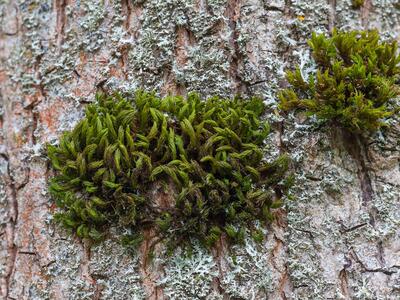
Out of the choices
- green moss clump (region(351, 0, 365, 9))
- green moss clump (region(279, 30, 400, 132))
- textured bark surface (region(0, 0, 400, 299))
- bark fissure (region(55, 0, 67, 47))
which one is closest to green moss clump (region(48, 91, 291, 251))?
textured bark surface (region(0, 0, 400, 299))

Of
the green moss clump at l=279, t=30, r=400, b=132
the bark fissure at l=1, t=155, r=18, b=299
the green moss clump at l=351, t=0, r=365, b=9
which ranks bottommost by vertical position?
the bark fissure at l=1, t=155, r=18, b=299

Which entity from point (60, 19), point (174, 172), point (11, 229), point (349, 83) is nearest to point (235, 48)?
point (349, 83)

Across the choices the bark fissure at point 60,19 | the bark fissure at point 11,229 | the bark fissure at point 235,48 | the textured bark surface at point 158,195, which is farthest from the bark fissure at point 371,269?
the bark fissure at point 60,19

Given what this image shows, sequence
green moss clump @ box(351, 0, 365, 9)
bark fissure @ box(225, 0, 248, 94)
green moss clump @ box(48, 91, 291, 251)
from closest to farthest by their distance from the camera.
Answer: green moss clump @ box(48, 91, 291, 251), bark fissure @ box(225, 0, 248, 94), green moss clump @ box(351, 0, 365, 9)

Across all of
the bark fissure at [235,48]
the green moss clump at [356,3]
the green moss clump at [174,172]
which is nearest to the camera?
the green moss clump at [174,172]

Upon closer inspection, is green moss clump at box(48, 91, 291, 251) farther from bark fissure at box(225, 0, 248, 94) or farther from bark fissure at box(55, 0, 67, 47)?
bark fissure at box(55, 0, 67, 47)

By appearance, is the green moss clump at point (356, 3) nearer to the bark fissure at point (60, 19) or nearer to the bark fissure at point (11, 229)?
the bark fissure at point (60, 19)
